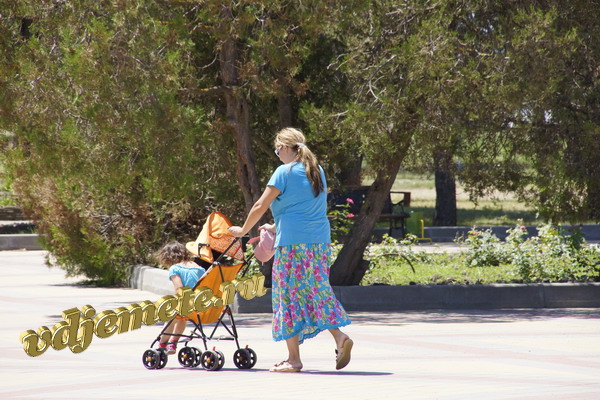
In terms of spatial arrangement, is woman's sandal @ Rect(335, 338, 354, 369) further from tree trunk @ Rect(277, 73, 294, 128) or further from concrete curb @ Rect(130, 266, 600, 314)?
tree trunk @ Rect(277, 73, 294, 128)

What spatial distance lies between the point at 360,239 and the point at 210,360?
5.54 metres

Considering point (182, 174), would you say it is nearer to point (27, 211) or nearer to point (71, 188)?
point (71, 188)

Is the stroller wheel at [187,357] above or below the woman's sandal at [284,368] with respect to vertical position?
above

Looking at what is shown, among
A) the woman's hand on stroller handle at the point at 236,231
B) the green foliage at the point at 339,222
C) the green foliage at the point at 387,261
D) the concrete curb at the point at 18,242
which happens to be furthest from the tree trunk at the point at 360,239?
the concrete curb at the point at 18,242

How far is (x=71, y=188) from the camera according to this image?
14.6 metres

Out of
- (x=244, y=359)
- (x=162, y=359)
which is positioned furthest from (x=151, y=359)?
(x=244, y=359)

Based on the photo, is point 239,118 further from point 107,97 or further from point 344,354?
point 344,354

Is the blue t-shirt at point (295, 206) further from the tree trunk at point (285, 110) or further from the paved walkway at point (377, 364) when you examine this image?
the tree trunk at point (285, 110)

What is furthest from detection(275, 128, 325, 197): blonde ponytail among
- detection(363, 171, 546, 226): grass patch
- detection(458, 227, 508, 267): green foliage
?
detection(363, 171, 546, 226): grass patch

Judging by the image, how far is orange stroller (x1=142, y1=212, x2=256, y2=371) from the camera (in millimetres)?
7711

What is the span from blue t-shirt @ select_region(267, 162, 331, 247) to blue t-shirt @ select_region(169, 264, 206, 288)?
0.74 metres

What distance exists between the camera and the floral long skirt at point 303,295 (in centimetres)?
759

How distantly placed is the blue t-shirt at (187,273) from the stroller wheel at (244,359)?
0.64 metres

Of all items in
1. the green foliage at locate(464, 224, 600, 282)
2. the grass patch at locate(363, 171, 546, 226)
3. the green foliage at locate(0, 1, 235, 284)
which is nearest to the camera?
the green foliage at locate(0, 1, 235, 284)
